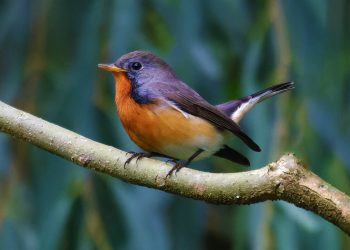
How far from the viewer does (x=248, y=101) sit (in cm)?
303

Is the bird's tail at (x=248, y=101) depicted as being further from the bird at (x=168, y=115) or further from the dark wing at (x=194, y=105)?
the dark wing at (x=194, y=105)

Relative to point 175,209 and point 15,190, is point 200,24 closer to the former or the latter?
point 175,209

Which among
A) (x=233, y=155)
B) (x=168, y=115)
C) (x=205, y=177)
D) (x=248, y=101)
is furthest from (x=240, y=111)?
(x=205, y=177)

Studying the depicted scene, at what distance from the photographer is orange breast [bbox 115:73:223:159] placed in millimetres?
2742

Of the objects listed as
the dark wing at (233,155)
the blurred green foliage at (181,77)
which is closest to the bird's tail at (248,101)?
the dark wing at (233,155)

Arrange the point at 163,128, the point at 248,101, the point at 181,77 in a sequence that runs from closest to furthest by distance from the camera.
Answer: the point at 163,128 < the point at 248,101 < the point at 181,77

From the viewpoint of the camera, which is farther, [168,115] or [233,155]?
[233,155]

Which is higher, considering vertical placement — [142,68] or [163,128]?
[142,68]

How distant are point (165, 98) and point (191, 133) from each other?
0.15 m

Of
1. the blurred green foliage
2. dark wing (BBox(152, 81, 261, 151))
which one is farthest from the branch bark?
the blurred green foliage

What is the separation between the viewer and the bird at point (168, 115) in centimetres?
275

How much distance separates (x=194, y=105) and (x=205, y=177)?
93cm

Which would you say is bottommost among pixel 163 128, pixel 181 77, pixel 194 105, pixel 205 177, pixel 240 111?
pixel 205 177

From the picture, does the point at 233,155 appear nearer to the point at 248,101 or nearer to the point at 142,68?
the point at 248,101
